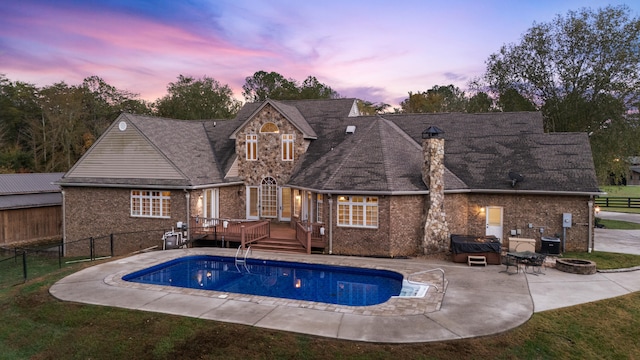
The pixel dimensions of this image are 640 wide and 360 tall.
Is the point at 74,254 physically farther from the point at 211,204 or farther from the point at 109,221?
the point at 211,204

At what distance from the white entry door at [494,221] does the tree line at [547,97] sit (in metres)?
14.9

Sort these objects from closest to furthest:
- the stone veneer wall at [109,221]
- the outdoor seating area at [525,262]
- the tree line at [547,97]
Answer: the outdoor seating area at [525,262] < the stone veneer wall at [109,221] < the tree line at [547,97]

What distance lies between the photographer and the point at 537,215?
17031 mm

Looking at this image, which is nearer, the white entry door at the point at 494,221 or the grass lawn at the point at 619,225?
the white entry door at the point at 494,221

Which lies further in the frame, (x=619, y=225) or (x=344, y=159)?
(x=619, y=225)

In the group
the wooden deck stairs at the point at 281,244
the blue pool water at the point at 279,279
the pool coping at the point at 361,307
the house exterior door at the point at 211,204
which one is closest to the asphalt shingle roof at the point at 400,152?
the house exterior door at the point at 211,204

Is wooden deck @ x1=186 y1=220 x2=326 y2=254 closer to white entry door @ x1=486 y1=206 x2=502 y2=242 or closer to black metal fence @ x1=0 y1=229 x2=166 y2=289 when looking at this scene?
black metal fence @ x1=0 y1=229 x2=166 y2=289

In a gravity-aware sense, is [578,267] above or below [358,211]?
below

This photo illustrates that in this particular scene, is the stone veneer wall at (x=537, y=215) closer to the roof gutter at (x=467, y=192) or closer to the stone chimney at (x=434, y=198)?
the roof gutter at (x=467, y=192)

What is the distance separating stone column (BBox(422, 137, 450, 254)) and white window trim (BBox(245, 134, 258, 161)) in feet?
33.3

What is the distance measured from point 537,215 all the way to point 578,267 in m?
4.03

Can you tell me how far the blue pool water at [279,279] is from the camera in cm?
1174

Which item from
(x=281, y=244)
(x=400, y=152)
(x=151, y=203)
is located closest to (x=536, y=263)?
(x=400, y=152)

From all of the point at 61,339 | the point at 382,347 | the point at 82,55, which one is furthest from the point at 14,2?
the point at 382,347
